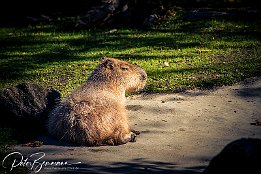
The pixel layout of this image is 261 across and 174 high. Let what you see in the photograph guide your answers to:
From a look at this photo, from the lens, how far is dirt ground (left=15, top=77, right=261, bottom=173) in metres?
5.82

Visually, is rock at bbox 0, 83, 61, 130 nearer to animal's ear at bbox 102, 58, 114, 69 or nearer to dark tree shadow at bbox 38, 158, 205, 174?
animal's ear at bbox 102, 58, 114, 69

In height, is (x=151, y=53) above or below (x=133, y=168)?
above

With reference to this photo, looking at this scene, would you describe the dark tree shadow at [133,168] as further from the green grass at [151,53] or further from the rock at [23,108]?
the green grass at [151,53]

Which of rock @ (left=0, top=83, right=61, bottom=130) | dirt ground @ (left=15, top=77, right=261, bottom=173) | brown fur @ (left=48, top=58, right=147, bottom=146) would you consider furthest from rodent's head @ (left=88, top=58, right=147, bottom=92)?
rock @ (left=0, top=83, right=61, bottom=130)

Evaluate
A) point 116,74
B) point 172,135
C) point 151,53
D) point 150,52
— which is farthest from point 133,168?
point 150,52

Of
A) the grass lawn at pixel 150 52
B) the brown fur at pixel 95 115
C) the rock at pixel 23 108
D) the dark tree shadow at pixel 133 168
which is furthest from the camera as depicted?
the grass lawn at pixel 150 52

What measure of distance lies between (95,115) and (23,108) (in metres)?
1.68

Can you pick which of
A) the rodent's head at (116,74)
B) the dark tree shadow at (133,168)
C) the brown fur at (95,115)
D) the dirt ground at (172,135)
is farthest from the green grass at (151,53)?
the dark tree shadow at (133,168)

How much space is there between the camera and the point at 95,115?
6551mm

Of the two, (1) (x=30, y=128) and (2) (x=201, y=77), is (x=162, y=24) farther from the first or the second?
(1) (x=30, y=128)

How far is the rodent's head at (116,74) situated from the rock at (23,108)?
1.01 metres

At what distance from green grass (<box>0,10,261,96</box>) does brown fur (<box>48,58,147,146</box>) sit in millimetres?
2516

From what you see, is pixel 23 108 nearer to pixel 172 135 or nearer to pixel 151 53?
pixel 172 135

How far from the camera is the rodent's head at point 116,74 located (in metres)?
7.41
